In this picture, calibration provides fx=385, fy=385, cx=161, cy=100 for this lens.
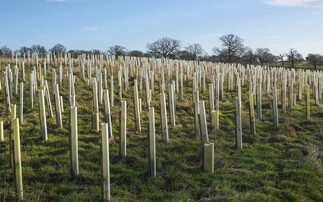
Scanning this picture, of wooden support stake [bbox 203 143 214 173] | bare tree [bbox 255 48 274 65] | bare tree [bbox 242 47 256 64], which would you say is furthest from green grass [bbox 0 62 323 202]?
bare tree [bbox 255 48 274 65]

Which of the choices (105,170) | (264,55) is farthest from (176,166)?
(264,55)

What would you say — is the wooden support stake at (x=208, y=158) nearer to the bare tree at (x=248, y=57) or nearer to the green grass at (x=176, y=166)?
the green grass at (x=176, y=166)

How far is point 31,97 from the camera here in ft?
35.4

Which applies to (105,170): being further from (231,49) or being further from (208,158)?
(231,49)

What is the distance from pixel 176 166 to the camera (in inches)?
294

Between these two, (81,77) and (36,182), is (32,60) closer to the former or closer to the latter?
(81,77)

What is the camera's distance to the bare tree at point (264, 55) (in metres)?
68.5

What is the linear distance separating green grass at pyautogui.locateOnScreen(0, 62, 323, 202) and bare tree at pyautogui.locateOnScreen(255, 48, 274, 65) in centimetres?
5831

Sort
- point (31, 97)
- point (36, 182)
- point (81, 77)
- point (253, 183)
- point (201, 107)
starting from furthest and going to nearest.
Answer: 1. point (81, 77)
2. point (31, 97)
3. point (201, 107)
4. point (253, 183)
5. point (36, 182)

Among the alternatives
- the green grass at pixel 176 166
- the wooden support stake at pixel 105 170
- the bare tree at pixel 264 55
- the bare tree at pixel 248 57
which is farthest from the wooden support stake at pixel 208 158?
the bare tree at pixel 264 55

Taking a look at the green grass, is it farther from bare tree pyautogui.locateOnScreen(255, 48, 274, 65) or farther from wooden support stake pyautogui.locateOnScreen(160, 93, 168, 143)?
bare tree pyautogui.locateOnScreen(255, 48, 274, 65)

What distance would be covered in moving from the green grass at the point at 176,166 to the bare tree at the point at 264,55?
58314mm

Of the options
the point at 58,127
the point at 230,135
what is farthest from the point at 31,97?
the point at 230,135

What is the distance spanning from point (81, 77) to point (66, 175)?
32.3 feet
